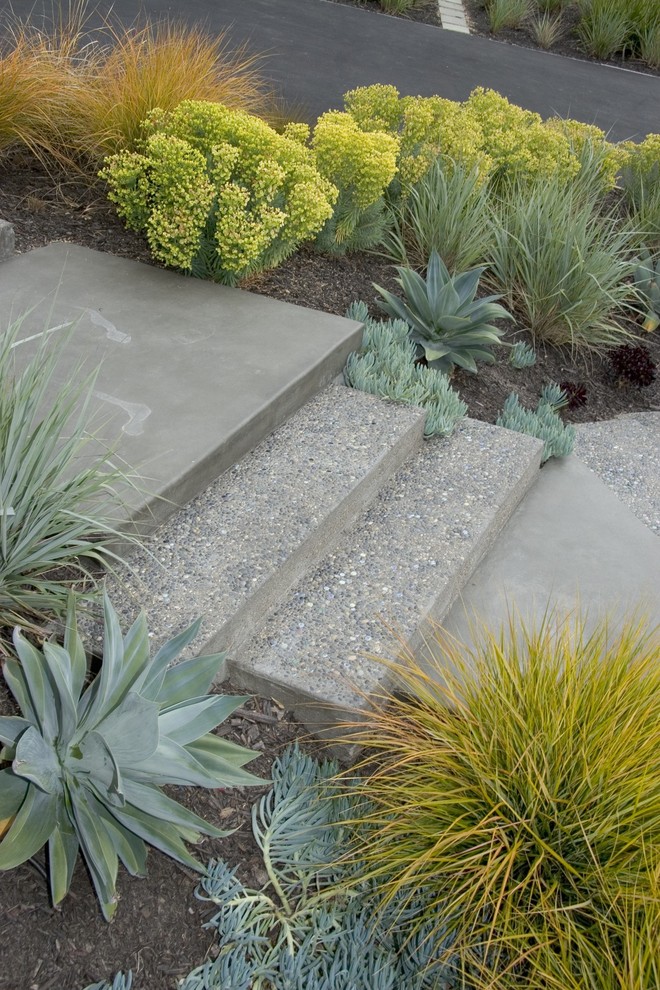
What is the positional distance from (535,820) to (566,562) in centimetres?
154

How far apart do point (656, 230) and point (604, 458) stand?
7.01 feet

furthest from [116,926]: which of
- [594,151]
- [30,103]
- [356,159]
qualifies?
[594,151]

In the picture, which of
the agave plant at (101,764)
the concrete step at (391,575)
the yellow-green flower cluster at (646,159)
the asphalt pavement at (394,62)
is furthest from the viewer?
the asphalt pavement at (394,62)

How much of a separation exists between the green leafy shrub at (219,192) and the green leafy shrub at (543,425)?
1.21 meters

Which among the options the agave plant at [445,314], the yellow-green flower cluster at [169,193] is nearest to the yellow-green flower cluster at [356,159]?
the agave plant at [445,314]

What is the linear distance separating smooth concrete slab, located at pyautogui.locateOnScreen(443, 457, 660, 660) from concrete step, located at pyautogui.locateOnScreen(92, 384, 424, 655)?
534 mm

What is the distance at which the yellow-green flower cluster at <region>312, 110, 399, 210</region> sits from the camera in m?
4.34

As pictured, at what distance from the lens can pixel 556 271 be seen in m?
4.76

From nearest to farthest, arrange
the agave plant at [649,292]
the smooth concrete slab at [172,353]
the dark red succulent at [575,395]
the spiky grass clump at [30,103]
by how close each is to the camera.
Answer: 1. the smooth concrete slab at [172,353]
2. the spiky grass clump at [30,103]
3. the dark red succulent at [575,395]
4. the agave plant at [649,292]

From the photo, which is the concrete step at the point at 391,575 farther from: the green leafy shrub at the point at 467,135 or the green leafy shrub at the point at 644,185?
the green leafy shrub at the point at 644,185

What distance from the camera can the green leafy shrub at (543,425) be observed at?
160 inches

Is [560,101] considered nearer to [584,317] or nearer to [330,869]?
[584,317]

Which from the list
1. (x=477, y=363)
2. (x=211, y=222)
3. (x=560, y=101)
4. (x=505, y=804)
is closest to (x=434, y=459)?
(x=477, y=363)

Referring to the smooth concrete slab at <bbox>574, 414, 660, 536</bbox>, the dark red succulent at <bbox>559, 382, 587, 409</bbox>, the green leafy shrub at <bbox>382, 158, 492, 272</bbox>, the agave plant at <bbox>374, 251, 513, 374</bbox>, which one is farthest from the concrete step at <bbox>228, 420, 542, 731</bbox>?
the green leafy shrub at <bbox>382, 158, 492, 272</bbox>
